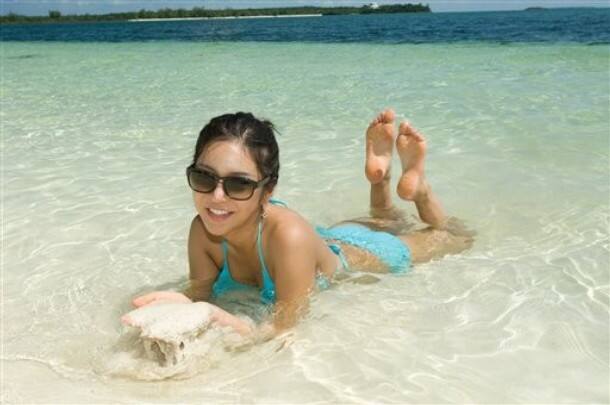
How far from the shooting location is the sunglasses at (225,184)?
2.44 metres

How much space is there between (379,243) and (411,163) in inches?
26.4

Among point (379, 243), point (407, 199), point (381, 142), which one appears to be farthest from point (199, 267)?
point (381, 142)

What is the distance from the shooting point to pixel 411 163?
3.89m

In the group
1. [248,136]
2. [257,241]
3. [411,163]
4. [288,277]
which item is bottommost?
[288,277]

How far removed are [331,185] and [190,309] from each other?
2788 millimetres

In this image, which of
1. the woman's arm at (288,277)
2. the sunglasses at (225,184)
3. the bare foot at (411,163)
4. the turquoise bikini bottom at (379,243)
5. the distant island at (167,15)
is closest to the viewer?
the sunglasses at (225,184)

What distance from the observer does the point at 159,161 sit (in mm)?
5832

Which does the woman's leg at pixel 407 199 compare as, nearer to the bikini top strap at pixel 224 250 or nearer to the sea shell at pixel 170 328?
the bikini top strap at pixel 224 250

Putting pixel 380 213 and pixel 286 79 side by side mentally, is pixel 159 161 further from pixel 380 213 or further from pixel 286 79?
pixel 286 79

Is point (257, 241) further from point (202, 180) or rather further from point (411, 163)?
point (411, 163)

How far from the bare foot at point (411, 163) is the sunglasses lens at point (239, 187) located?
149cm

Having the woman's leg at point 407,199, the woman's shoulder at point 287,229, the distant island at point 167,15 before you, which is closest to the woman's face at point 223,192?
the woman's shoulder at point 287,229

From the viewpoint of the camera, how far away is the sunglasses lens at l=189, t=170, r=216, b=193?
2447 millimetres

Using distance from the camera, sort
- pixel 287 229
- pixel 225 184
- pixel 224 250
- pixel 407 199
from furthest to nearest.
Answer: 1. pixel 407 199
2. pixel 224 250
3. pixel 287 229
4. pixel 225 184
